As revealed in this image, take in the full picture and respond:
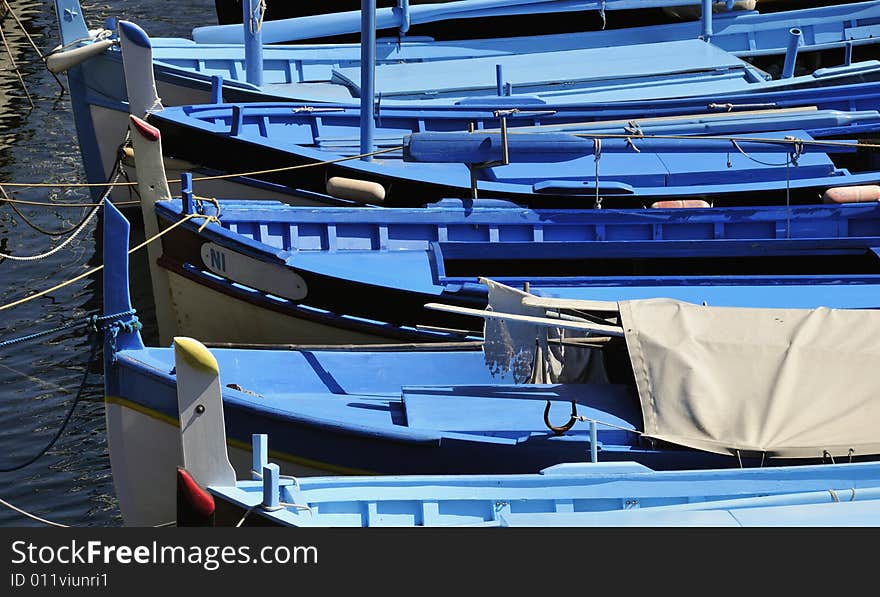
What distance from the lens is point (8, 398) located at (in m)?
12.6

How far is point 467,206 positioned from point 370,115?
1.71 meters

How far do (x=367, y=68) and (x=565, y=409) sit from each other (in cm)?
510

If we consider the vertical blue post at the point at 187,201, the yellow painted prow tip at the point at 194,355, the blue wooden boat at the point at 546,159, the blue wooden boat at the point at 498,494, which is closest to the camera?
the yellow painted prow tip at the point at 194,355

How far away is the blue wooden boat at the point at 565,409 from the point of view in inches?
320

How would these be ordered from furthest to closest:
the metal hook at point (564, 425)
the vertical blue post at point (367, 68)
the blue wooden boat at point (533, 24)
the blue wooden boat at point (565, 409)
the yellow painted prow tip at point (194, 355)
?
the blue wooden boat at point (533, 24) → the vertical blue post at point (367, 68) → the metal hook at point (564, 425) → the blue wooden boat at point (565, 409) → the yellow painted prow tip at point (194, 355)

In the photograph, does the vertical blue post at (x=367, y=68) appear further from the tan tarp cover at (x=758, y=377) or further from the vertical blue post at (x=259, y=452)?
the vertical blue post at (x=259, y=452)

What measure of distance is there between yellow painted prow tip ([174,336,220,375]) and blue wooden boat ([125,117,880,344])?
11.9 feet

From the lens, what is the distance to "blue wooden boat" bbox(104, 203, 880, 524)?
8.12 meters

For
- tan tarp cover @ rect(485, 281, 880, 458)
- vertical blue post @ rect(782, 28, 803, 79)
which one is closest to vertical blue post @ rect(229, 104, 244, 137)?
tan tarp cover @ rect(485, 281, 880, 458)

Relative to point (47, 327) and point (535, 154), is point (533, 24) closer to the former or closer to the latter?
point (47, 327)

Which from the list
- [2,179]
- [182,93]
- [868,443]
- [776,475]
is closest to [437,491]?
[776,475]

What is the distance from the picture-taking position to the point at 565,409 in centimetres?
864

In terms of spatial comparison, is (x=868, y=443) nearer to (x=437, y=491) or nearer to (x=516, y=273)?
(x=437, y=491)

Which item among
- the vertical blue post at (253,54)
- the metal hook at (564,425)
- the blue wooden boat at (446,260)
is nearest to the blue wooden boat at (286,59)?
the vertical blue post at (253,54)
